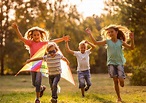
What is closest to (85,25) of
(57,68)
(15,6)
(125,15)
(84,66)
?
(15,6)

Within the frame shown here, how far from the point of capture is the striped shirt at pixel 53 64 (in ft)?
28.6

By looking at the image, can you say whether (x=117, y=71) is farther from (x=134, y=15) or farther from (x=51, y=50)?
(x=134, y=15)

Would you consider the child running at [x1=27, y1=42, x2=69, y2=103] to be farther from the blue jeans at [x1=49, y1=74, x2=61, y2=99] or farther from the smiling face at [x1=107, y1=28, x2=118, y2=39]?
the smiling face at [x1=107, y1=28, x2=118, y2=39]

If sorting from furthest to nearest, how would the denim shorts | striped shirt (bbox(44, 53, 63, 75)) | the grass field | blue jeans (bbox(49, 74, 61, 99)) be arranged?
the grass field, the denim shorts, striped shirt (bbox(44, 53, 63, 75)), blue jeans (bbox(49, 74, 61, 99))

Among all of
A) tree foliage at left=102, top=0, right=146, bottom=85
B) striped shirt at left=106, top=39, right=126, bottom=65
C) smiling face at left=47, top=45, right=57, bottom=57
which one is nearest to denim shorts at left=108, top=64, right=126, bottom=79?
→ striped shirt at left=106, top=39, right=126, bottom=65

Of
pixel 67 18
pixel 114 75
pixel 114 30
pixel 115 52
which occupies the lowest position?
pixel 114 75

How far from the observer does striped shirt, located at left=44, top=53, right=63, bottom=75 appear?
8.72 m

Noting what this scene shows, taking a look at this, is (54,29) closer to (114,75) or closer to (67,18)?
(67,18)

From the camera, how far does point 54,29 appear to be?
42.8m

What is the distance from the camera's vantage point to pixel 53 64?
876cm

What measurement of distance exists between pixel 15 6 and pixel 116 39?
31886mm

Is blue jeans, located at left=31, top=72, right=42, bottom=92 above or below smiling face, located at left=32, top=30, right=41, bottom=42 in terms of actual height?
below

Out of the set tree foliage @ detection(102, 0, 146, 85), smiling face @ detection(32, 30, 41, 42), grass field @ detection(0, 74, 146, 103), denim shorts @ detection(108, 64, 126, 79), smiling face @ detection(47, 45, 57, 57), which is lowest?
grass field @ detection(0, 74, 146, 103)

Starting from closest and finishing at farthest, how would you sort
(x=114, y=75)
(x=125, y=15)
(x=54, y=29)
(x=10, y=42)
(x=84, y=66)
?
1. (x=114, y=75)
2. (x=84, y=66)
3. (x=125, y=15)
4. (x=10, y=42)
5. (x=54, y=29)
